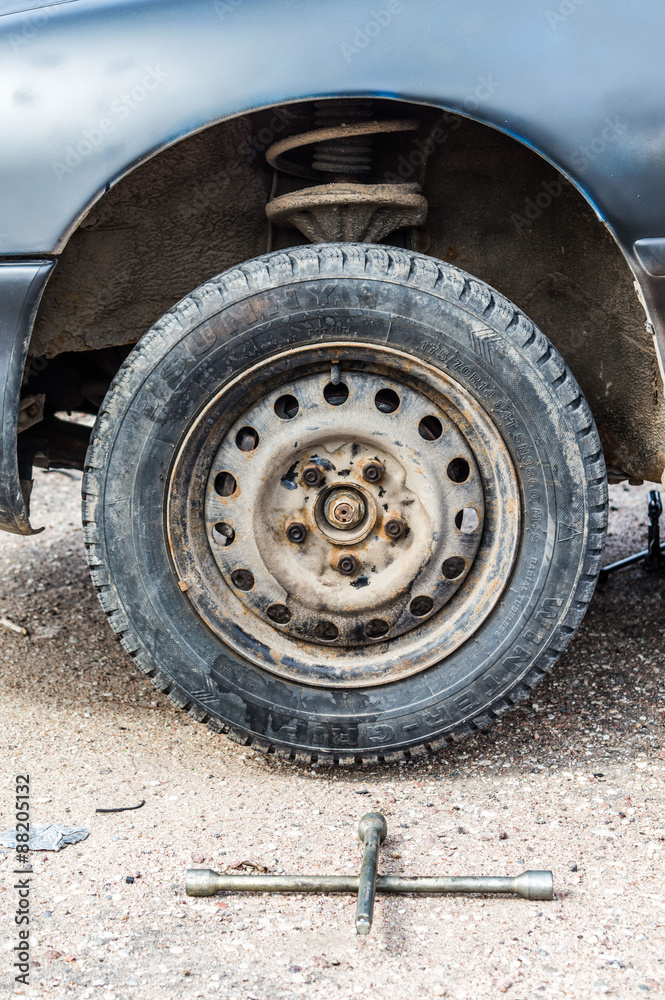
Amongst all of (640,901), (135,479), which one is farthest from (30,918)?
(640,901)

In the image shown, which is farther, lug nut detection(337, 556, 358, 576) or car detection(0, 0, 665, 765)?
lug nut detection(337, 556, 358, 576)

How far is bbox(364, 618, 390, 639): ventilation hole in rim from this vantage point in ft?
7.30

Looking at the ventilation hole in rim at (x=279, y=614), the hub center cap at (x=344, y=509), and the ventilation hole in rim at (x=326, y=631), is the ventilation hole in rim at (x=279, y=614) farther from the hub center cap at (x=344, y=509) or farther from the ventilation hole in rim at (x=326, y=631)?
the hub center cap at (x=344, y=509)

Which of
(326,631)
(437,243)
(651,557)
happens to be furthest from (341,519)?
(651,557)

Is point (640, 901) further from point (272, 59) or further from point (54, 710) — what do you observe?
point (272, 59)

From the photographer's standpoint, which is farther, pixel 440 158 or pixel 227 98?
pixel 440 158

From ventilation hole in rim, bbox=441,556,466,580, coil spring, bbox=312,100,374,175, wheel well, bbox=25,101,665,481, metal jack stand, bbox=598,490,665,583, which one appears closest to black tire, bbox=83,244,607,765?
ventilation hole in rim, bbox=441,556,466,580

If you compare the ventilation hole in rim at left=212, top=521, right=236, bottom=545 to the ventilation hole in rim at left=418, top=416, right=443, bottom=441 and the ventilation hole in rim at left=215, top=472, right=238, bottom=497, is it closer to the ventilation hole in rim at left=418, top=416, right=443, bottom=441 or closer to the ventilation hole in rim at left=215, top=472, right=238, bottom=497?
the ventilation hole in rim at left=215, top=472, right=238, bottom=497

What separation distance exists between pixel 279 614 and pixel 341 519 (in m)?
0.31

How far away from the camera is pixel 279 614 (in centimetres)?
229

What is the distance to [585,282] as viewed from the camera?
2.39 m

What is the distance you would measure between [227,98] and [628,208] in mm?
908

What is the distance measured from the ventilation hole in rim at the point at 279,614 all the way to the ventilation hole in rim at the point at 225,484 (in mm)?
304

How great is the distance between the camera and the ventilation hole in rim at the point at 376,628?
2227mm
